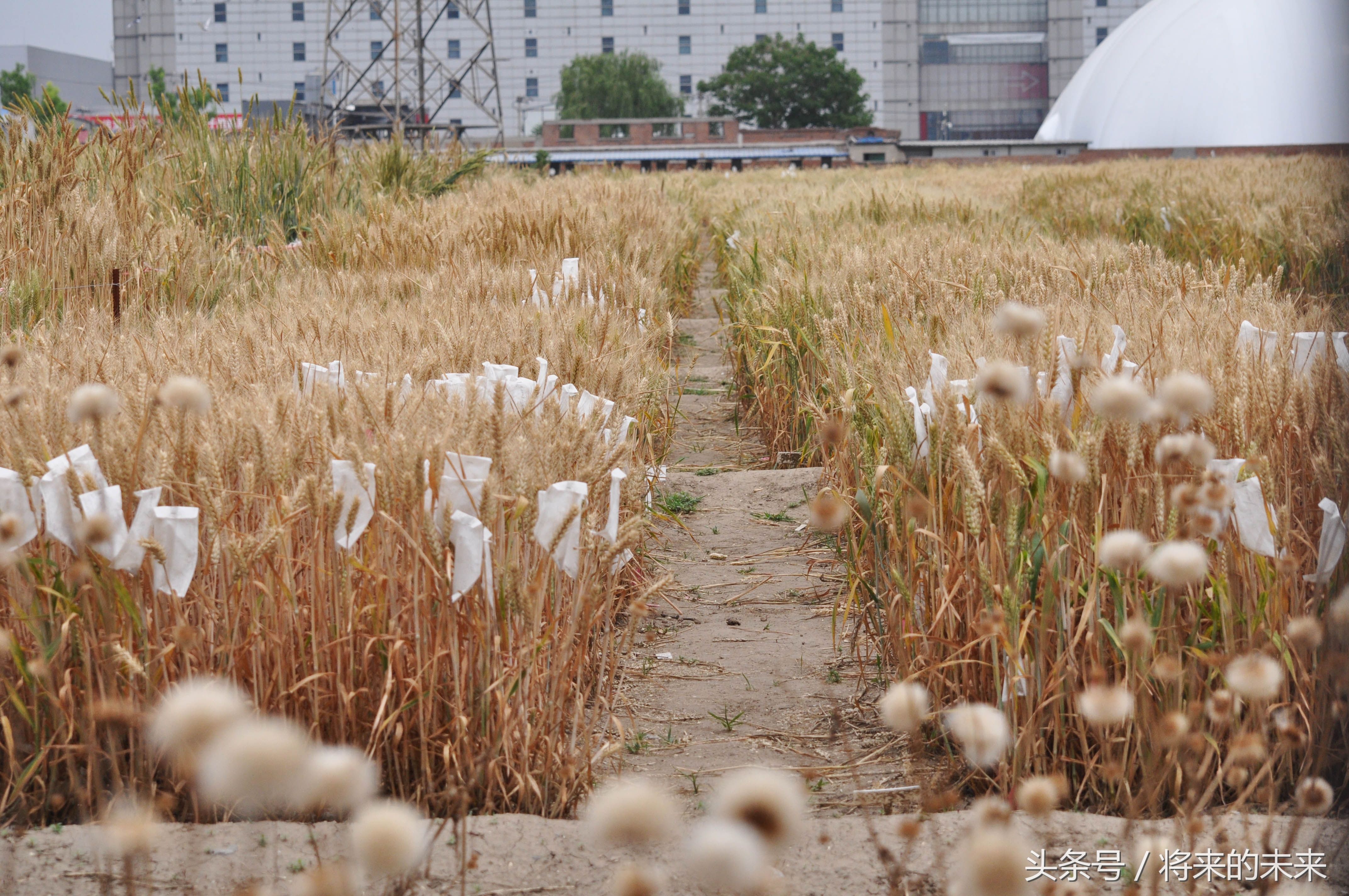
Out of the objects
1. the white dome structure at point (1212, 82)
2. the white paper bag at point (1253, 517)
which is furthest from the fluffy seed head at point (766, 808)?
the white dome structure at point (1212, 82)

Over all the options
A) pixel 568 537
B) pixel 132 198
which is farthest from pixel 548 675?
pixel 132 198

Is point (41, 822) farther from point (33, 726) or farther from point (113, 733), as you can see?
point (113, 733)

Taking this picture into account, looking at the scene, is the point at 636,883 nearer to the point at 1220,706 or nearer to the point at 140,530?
the point at 1220,706

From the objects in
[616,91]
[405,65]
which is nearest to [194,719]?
[616,91]

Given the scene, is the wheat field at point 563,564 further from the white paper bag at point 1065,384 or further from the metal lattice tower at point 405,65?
the metal lattice tower at point 405,65

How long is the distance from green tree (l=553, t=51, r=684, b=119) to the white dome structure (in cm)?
2520

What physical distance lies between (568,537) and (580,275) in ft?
9.13

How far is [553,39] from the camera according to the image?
70688 mm

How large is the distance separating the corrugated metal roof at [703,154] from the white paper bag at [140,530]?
47029mm

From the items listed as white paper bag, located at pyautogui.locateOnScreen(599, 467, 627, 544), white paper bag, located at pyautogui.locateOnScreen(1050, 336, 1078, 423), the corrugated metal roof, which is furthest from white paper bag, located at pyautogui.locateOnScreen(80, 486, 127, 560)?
the corrugated metal roof

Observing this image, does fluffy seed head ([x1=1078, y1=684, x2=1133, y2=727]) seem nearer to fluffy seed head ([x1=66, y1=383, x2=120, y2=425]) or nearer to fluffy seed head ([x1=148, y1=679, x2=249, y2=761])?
fluffy seed head ([x1=148, y1=679, x2=249, y2=761])

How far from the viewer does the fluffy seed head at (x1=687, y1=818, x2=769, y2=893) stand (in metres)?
0.61

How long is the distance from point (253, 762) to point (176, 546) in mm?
1059

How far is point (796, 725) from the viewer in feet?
7.43
